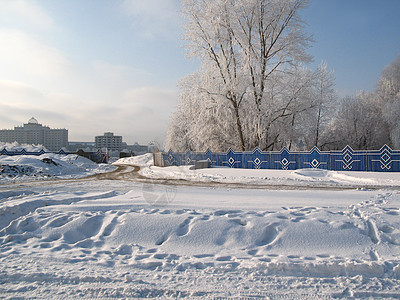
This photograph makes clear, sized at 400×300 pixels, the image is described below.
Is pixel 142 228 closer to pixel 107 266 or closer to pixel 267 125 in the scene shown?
pixel 107 266

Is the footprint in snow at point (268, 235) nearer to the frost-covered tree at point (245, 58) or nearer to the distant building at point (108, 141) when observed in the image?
the frost-covered tree at point (245, 58)

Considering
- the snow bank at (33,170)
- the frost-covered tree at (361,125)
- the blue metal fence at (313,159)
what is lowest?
the snow bank at (33,170)

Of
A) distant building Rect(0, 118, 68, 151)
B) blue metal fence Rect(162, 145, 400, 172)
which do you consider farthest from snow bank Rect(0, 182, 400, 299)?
distant building Rect(0, 118, 68, 151)

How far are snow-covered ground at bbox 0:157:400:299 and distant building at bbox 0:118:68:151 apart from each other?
16569cm

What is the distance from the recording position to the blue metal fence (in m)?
Result: 21.1

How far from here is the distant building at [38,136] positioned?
156125 mm

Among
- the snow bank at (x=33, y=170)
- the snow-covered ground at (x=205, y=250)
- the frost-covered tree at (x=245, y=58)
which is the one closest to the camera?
the snow-covered ground at (x=205, y=250)

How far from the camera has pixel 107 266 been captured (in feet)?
15.7

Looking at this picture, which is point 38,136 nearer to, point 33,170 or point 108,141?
point 108,141

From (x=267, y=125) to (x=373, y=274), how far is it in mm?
27581

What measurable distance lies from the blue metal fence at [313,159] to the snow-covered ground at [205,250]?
14.8 metres

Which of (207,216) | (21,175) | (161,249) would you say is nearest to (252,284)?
(161,249)

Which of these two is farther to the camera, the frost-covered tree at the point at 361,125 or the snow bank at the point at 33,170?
the frost-covered tree at the point at 361,125

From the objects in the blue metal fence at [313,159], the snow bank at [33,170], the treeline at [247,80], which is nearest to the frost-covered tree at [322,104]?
the treeline at [247,80]
